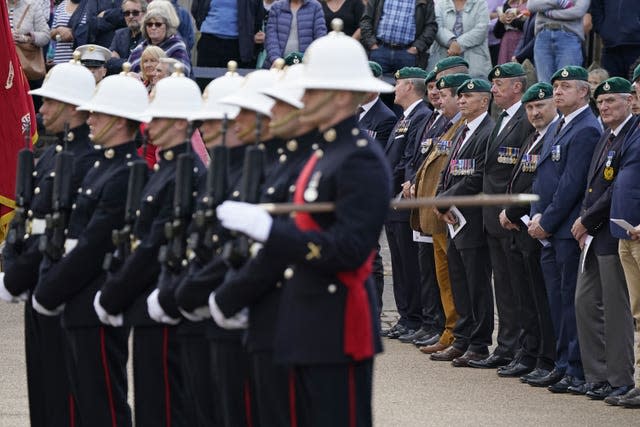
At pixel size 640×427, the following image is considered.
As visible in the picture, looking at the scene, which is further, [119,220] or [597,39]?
[597,39]

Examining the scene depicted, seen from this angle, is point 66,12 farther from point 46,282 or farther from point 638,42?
point 46,282

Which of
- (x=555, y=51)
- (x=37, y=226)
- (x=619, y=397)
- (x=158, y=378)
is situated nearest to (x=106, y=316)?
(x=158, y=378)

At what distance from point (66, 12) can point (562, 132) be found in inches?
289

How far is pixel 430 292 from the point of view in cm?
1202

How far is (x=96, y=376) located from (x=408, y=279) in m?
5.47

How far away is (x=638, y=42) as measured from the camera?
14383 mm

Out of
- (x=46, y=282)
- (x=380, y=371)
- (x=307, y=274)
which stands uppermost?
(x=307, y=274)

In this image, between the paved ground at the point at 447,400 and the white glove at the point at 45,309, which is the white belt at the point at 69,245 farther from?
the paved ground at the point at 447,400

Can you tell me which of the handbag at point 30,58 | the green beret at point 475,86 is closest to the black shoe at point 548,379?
the green beret at point 475,86

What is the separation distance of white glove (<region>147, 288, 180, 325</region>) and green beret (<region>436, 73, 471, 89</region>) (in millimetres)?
5320

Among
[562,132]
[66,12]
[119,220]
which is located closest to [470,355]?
[562,132]

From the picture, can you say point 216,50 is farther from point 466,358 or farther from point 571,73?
point 571,73

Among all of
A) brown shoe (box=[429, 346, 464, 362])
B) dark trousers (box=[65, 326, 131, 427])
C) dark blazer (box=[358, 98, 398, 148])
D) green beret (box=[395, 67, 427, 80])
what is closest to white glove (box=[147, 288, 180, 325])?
dark trousers (box=[65, 326, 131, 427])

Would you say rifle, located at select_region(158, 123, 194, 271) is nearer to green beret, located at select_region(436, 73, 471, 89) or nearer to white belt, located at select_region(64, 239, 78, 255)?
white belt, located at select_region(64, 239, 78, 255)
